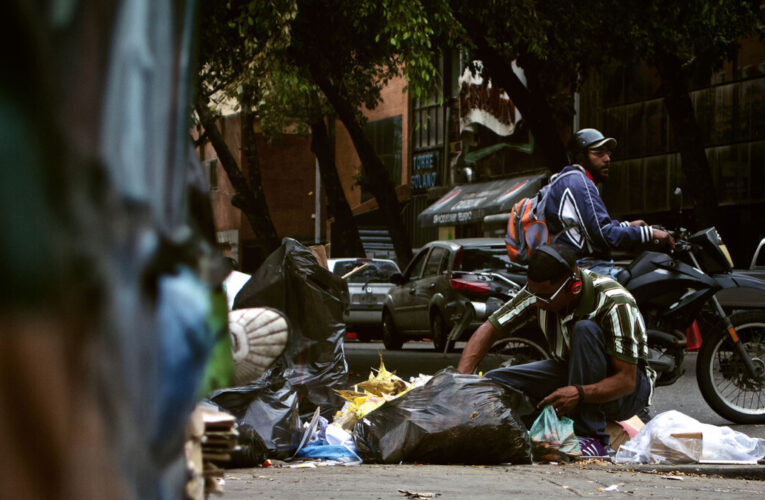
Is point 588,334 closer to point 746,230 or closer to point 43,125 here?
point 43,125

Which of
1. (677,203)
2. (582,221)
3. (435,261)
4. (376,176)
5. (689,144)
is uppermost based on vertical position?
(689,144)

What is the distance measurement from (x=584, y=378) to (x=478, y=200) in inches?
893

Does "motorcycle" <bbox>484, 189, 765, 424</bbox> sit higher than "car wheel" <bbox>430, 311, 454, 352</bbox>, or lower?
higher

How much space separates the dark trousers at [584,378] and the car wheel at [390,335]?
11087mm

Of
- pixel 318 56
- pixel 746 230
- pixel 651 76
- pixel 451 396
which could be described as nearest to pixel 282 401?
pixel 451 396

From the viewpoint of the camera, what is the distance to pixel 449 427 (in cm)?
531

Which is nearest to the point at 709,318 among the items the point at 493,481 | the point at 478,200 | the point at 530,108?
the point at 493,481

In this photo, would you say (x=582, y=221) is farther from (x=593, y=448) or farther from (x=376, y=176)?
(x=376, y=176)

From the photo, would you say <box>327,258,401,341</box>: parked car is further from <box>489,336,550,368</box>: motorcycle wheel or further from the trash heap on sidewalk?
the trash heap on sidewalk

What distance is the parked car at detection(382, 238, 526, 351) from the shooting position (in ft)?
39.2

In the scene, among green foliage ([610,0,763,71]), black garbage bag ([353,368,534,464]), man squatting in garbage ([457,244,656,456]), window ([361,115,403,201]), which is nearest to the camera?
black garbage bag ([353,368,534,464])

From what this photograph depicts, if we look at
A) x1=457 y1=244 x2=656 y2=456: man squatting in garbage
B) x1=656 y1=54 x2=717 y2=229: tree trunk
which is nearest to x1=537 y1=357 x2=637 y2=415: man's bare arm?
x1=457 y1=244 x2=656 y2=456: man squatting in garbage

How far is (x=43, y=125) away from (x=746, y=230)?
67.6 ft

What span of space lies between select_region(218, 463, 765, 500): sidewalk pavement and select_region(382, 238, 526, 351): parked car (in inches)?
191
